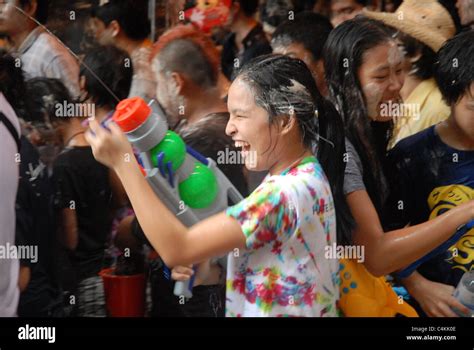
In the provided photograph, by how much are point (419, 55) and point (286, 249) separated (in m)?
1.07

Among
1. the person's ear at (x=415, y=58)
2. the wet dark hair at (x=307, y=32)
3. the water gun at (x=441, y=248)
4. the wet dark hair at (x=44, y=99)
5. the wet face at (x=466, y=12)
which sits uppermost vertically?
the wet face at (x=466, y=12)

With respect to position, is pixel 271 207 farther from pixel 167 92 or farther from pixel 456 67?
pixel 456 67

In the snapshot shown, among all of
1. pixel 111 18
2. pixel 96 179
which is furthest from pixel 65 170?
pixel 111 18

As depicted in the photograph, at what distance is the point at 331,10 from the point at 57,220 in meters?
1.43

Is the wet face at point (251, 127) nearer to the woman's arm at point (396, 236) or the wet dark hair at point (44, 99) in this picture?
the woman's arm at point (396, 236)

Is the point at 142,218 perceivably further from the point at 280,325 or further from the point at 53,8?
the point at 53,8

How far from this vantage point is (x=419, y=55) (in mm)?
3750

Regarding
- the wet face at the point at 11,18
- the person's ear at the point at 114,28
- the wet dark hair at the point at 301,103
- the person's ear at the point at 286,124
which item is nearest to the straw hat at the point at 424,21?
the wet dark hair at the point at 301,103

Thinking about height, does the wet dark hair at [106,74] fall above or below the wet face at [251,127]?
above

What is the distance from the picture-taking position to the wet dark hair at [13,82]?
3658 millimetres

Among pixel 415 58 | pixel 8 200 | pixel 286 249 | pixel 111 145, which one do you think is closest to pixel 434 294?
pixel 286 249

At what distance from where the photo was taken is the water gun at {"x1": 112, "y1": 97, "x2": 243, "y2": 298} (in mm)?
3441

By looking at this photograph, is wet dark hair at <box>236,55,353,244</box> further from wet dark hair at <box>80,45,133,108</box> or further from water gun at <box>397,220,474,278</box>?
wet dark hair at <box>80,45,133,108</box>

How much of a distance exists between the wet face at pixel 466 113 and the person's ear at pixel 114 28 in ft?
4.72
